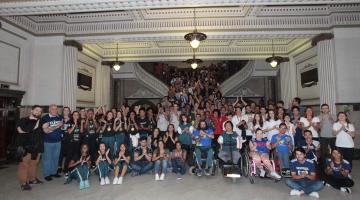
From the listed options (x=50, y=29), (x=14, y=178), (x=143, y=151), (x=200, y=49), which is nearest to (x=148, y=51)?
(x=200, y=49)

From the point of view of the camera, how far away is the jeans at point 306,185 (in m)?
4.55

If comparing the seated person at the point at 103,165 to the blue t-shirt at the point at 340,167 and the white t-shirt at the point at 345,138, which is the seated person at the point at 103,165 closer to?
the blue t-shirt at the point at 340,167

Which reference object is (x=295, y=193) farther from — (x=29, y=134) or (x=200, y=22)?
(x=200, y=22)

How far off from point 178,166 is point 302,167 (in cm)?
296

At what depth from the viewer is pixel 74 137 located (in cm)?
630

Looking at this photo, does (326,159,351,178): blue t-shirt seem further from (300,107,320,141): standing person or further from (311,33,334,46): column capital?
(311,33,334,46): column capital

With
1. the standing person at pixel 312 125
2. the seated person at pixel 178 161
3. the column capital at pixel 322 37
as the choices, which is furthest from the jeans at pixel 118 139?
the column capital at pixel 322 37

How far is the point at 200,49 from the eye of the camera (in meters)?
11.4

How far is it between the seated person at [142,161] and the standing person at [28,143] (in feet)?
7.15

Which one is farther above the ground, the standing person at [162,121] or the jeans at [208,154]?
the standing person at [162,121]

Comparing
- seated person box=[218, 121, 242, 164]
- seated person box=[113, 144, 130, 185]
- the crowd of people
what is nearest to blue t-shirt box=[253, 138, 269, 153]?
the crowd of people

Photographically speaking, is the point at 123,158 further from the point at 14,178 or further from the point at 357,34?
the point at 357,34

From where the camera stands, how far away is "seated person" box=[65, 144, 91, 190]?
5.23 metres

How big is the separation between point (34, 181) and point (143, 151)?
2534 mm
